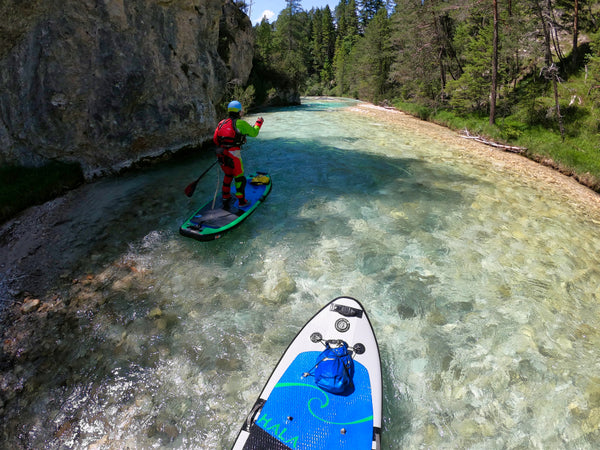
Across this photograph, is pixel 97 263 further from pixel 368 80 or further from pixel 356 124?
pixel 368 80

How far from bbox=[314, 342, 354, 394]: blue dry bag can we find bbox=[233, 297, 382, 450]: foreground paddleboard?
0.07 meters

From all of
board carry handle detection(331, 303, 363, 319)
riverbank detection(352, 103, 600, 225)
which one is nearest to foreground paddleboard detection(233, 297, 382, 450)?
board carry handle detection(331, 303, 363, 319)

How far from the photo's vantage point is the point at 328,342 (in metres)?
4.21

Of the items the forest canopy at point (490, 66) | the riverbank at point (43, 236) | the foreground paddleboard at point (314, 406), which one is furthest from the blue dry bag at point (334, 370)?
the forest canopy at point (490, 66)

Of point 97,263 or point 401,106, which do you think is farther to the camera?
point 401,106

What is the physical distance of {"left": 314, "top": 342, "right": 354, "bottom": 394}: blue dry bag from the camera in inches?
145

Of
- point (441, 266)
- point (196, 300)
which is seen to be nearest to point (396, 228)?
point (441, 266)

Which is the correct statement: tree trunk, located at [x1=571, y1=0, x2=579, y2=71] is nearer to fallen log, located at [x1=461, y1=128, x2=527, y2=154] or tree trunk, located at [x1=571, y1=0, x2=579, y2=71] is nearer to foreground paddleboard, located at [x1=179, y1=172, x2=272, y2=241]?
fallen log, located at [x1=461, y1=128, x2=527, y2=154]

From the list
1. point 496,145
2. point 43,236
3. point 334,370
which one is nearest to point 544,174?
point 496,145

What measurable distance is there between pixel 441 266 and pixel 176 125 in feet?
35.6

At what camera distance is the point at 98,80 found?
9625 millimetres

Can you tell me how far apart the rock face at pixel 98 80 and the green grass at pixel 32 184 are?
367 millimetres

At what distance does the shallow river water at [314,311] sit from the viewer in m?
3.77

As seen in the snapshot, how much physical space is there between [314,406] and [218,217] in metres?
5.11
